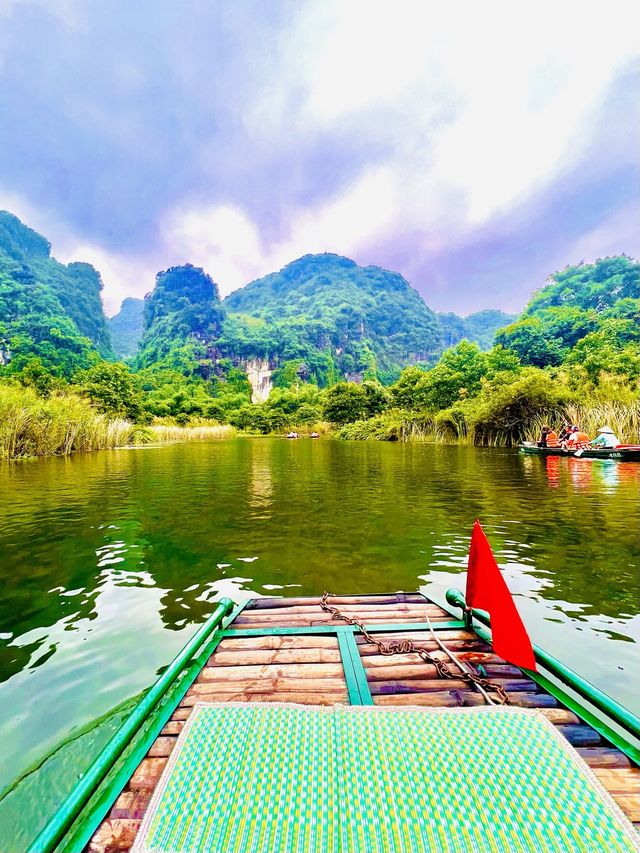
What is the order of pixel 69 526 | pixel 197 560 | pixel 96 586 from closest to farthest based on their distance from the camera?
pixel 96 586 < pixel 197 560 < pixel 69 526

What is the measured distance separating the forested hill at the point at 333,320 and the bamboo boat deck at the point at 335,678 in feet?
290

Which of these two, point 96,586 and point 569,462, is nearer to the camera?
point 96,586

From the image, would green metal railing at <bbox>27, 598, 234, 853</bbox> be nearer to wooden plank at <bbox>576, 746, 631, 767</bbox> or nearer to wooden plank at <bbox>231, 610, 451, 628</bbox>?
wooden plank at <bbox>231, 610, 451, 628</bbox>

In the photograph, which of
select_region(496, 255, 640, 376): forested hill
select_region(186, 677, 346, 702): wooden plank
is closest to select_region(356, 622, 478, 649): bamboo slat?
select_region(186, 677, 346, 702): wooden plank

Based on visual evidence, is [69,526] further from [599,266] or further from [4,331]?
[599,266]

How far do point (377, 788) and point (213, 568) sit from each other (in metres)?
3.67

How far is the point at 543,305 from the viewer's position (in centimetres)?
6462

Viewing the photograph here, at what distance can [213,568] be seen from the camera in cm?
465

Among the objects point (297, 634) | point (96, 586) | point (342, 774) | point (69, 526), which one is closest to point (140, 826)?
point (342, 774)

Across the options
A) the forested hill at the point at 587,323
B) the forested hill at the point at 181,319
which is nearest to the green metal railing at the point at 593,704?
the forested hill at the point at 587,323

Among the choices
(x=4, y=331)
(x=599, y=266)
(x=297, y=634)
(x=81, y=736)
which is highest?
(x=599, y=266)

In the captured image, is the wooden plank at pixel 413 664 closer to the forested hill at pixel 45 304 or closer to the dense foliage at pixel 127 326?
the forested hill at pixel 45 304

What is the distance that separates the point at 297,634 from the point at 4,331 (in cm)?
6745

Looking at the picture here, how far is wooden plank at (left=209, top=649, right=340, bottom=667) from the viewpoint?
2.36 meters
